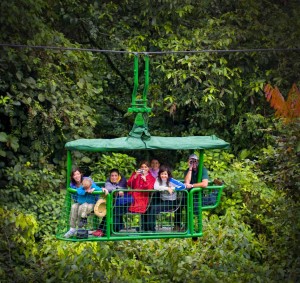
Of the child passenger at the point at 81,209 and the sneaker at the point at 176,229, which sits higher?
the child passenger at the point at 81,209

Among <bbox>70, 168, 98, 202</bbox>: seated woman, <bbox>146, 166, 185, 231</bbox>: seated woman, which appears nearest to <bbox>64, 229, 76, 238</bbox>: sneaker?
<bbox>70, 168, 98, 202</bbox>: seated woman

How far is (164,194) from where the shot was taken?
9.38 m

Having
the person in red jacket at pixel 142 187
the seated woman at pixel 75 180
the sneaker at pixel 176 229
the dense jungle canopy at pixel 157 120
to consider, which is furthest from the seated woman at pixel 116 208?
the dense jungle canopy at pixel 157 120

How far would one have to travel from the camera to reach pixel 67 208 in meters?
9.57

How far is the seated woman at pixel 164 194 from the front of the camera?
9.30 metres

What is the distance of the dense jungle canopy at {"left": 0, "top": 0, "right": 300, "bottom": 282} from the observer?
11.2 meters

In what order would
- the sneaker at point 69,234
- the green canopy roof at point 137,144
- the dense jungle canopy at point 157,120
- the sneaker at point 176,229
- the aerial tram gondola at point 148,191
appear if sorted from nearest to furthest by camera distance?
the green canopy roof at point 137,144
the aerial tram gondola at point 148,191
the sneaker at point 69,234
the sneaker at point 176,229
the dense jungle canopy at point 157,120

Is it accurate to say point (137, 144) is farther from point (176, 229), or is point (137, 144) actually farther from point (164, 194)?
point (176, 229)

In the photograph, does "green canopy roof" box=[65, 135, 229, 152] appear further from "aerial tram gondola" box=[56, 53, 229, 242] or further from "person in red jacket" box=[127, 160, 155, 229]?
"person in red jacket" box=[127, 160, 155, 229]

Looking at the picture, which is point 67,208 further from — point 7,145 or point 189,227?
point 7,145

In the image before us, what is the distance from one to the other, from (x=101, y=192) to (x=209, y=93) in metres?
6.39

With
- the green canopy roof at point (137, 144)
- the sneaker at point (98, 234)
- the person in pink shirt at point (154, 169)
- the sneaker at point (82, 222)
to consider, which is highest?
the green canopy roof at point (137, 144)

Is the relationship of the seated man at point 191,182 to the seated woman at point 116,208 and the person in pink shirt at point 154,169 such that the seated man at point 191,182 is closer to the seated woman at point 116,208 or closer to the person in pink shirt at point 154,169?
the person in pink shirt at point 154,169

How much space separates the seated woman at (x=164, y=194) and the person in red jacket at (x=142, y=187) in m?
0.07
